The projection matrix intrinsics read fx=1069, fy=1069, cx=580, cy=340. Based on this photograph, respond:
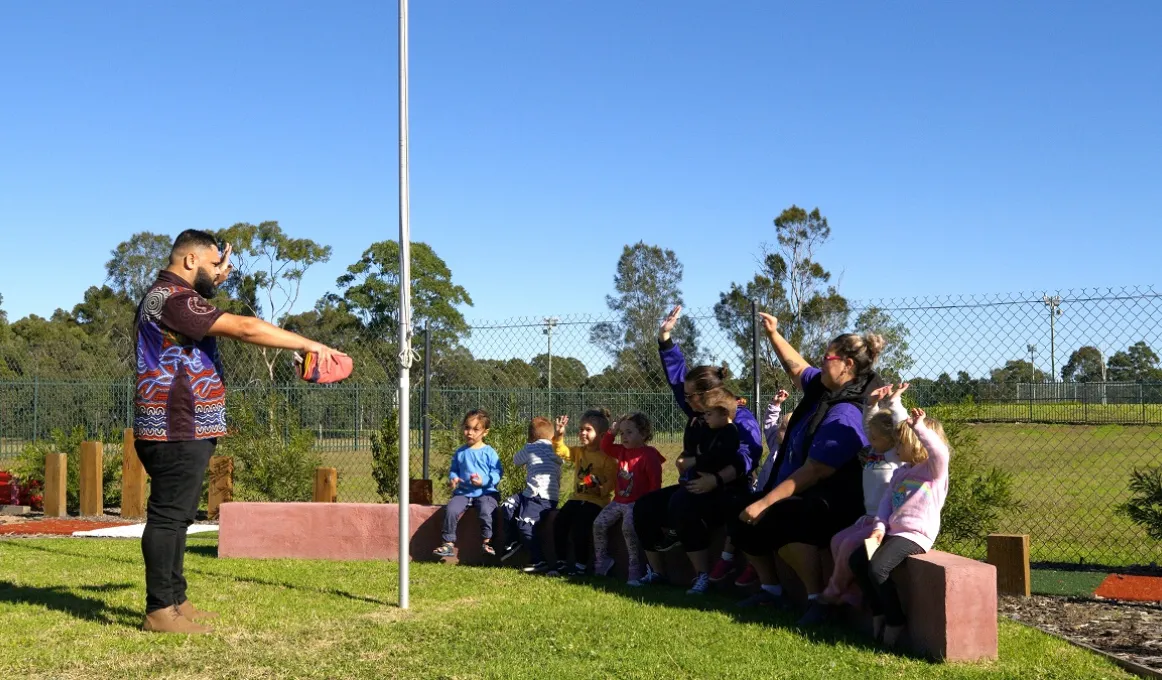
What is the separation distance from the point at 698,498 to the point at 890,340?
8.54ft

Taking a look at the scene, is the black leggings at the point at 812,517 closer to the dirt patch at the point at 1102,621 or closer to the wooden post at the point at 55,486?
the dirt patch at the point at 1102,621

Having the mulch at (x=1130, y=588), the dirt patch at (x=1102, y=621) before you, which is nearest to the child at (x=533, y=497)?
the dirt patch at (x=1102, y=621)

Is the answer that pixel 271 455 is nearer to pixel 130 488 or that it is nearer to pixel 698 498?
pixel 130 488

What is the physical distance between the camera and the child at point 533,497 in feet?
24.4

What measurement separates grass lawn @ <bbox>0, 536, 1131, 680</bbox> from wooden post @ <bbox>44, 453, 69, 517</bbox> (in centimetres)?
565

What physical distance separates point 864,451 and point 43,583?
5164 mm

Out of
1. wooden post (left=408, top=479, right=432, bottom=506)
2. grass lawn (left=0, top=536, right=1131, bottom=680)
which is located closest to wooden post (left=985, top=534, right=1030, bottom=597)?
grass lawn (left=0, top=536, right=1131, bottom=680)

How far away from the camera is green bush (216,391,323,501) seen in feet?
40.6

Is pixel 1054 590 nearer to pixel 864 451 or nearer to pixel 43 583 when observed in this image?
pixel 864 451

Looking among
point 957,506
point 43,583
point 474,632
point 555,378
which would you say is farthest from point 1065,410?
point 43,583

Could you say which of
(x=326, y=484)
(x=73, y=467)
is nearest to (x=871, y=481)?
(x=326, y=484)

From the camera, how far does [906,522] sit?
4.93 metres

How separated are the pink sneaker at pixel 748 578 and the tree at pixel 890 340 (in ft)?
7.92

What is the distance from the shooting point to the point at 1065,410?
9.77 metres
